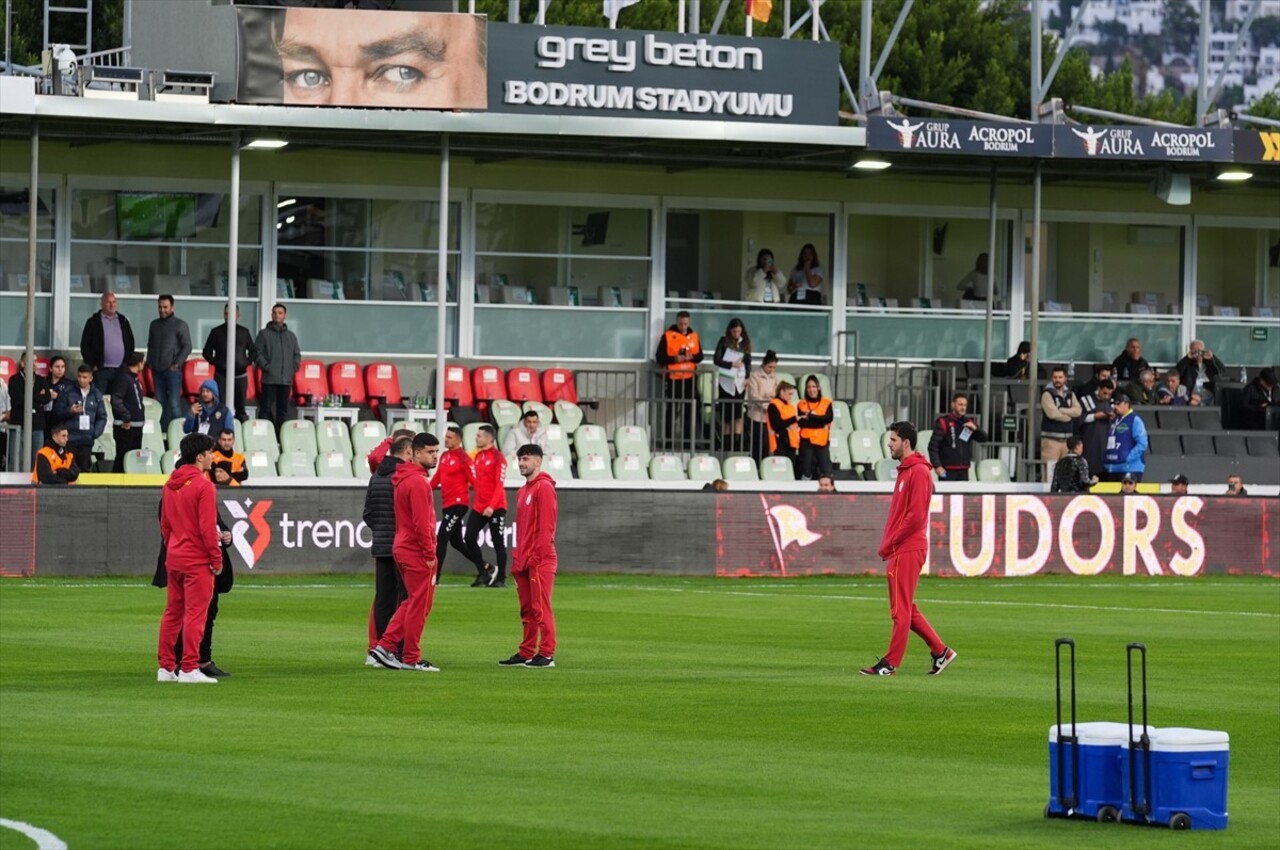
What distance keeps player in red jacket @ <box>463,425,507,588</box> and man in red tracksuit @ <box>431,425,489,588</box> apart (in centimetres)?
9

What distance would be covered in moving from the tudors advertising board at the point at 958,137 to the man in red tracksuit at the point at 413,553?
17375mm

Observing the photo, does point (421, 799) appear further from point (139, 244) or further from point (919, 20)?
point (919, 20)

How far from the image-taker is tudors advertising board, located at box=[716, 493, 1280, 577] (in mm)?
30625

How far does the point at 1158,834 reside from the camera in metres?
11.3

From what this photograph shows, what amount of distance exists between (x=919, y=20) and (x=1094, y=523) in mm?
43383


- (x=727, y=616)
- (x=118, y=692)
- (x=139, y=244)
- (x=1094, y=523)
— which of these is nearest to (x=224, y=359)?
(x=139, y=244)

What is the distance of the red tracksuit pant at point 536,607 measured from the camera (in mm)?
18531

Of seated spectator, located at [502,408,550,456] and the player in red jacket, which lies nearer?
the player in red jacket

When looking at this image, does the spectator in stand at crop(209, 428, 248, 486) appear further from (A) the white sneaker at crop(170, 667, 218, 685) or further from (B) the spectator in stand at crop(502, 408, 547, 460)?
(A) the white sneaker at crop(170, 667, 218, 685)

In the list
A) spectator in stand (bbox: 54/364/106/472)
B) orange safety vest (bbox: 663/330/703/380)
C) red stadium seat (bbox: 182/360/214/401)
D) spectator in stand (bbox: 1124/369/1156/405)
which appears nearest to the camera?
spectator in stand (bbox: 54/364/106/472)

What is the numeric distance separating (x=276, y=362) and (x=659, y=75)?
7.03 meters

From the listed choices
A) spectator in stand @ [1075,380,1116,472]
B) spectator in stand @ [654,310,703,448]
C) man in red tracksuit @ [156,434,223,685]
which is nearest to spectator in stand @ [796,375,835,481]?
spectator in stand @ [654,310,703,448]

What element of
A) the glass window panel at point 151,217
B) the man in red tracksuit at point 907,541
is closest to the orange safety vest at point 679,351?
the glass window panel at point 151,217

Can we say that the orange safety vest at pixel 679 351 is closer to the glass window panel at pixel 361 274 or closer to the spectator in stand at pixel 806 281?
the spectator in stand at pixel 806 281
